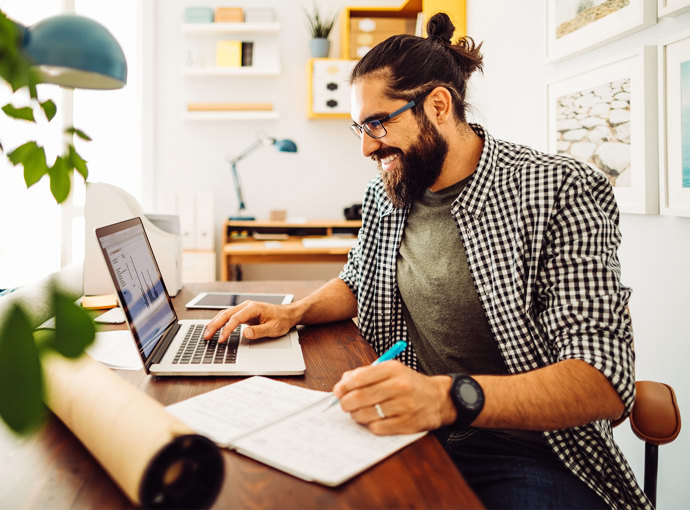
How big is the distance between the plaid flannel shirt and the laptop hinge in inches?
25.6

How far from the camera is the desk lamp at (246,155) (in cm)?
330

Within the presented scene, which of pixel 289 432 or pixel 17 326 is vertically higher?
pixel 17 326

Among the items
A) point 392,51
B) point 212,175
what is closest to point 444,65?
point 392,51

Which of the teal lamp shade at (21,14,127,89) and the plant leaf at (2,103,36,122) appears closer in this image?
the plant leaf at (2,103,36,122)

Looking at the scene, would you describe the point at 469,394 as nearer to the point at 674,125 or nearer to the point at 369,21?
the point at 674,125

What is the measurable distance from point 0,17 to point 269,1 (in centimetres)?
379

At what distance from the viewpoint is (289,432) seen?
0.68 meters

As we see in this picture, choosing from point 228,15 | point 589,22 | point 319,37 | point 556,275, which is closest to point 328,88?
point 319,37

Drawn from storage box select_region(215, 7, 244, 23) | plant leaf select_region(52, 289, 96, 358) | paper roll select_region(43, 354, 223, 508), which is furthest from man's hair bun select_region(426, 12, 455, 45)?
storage box select_region(215, 7, 244, 23)

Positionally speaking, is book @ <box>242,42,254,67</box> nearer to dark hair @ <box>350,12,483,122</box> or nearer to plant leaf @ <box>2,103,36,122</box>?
dark hair @ <box>350,12,483,122</box>

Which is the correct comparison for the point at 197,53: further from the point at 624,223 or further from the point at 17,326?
the point at 17,326

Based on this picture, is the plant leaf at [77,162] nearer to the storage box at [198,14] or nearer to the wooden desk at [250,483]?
the wooden desk at [250,483]

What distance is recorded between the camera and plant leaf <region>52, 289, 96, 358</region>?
0.83 ft

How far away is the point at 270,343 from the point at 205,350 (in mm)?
140
